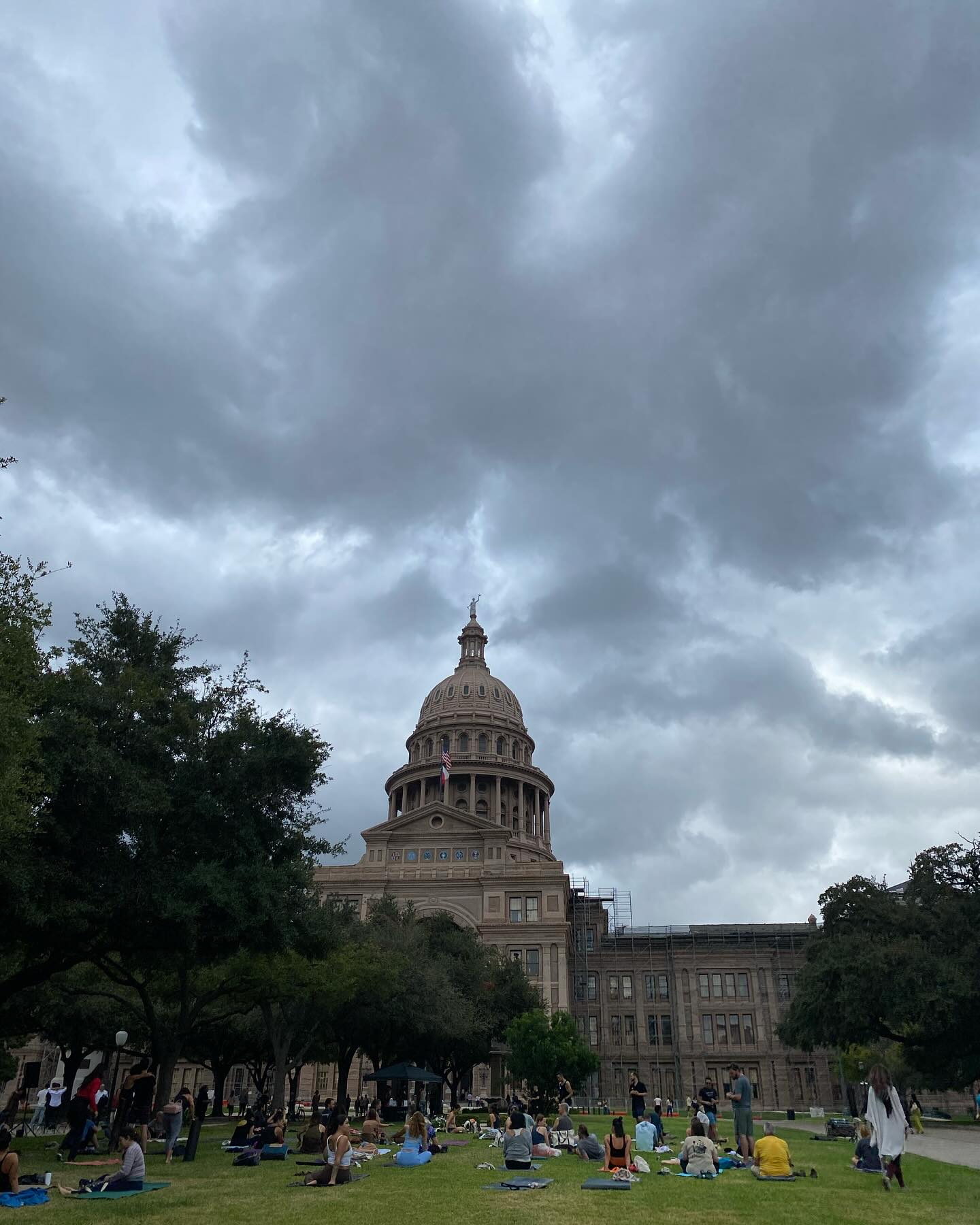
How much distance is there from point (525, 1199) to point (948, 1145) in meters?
22.4

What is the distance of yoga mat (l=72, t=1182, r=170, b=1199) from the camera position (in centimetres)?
1684

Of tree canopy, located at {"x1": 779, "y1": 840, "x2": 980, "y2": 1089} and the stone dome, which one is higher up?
the stone dome

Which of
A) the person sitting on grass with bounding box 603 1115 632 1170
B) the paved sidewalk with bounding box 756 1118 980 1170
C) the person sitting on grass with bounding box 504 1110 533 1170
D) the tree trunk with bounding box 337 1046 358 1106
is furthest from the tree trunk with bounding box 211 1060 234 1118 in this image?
the person sitting on grass with bounding box 603 1115 632 1170

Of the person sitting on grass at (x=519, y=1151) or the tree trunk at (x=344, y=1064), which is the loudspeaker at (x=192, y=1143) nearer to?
the person sitting on grass at (x=519, y=1151)

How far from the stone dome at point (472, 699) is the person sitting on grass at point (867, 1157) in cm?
8622

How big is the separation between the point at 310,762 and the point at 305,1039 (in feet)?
85.0

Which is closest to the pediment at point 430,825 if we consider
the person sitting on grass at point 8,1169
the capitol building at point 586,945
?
the capitol building at point 586,945

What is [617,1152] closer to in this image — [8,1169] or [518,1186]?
[518,1186]

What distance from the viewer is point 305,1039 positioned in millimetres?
47531

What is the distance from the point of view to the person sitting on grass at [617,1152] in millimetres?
19328

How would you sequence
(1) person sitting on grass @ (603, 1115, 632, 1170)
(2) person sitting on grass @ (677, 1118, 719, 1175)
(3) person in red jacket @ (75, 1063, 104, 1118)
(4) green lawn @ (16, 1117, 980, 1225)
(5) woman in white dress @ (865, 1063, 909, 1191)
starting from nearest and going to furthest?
(4) green lawn @ (16, 1117, 980, 1225), (5) woman in white dress @ (865, 1063, 909, 1191), (1) person sitting on grass @ (603, 1115, 632, 1170), (2) person sitting on grass @ (677, 1118, 719, 1175), (3) person in red jacket @ (75, 1063, 104, 1118)

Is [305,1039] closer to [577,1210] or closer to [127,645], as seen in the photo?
[127,645]

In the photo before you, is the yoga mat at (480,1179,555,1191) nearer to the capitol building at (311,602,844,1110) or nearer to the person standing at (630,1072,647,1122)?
the person standing at (630,1072,647,1122)

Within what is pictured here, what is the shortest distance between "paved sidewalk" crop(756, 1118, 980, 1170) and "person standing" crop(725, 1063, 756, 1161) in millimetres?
5220
